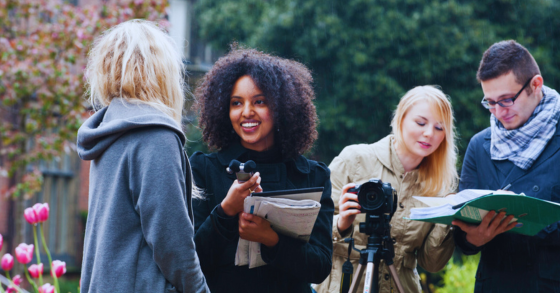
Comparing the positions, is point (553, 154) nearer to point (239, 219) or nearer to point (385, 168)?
point (385, 168)

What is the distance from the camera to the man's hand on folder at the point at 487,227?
271 cm

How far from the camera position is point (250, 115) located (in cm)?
259

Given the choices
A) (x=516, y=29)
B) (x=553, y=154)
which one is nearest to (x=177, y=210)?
(x=553, y=154)

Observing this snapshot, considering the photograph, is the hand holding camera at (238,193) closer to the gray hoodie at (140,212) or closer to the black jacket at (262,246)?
the black jacket at (262,246)

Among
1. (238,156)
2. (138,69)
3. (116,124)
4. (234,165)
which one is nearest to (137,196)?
(116,124)

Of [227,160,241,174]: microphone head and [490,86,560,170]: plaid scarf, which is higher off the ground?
[490,86,560,170]: plaid scarf

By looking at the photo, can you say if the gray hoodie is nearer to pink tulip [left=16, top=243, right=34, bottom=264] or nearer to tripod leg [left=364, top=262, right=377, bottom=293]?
tripod leg [left=364, top=262, right=377, bottom=293]

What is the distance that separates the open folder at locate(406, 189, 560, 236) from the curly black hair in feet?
2.29

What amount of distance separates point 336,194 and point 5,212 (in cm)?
796

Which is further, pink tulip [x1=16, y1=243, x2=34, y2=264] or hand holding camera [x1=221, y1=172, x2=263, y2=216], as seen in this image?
pink tulip [x1=16, y1=243, x2=34, y2=264]

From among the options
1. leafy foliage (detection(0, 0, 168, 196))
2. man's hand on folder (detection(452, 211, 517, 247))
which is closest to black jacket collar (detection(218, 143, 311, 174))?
man's hand on folder (detection(452, 211, 517, 247))

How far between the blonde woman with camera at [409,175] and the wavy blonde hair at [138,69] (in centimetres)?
133

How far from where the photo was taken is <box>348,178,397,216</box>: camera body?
2.84m

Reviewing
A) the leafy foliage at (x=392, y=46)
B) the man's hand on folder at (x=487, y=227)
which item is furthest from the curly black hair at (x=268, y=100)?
the leafy foliage at (x=392, y=46)
